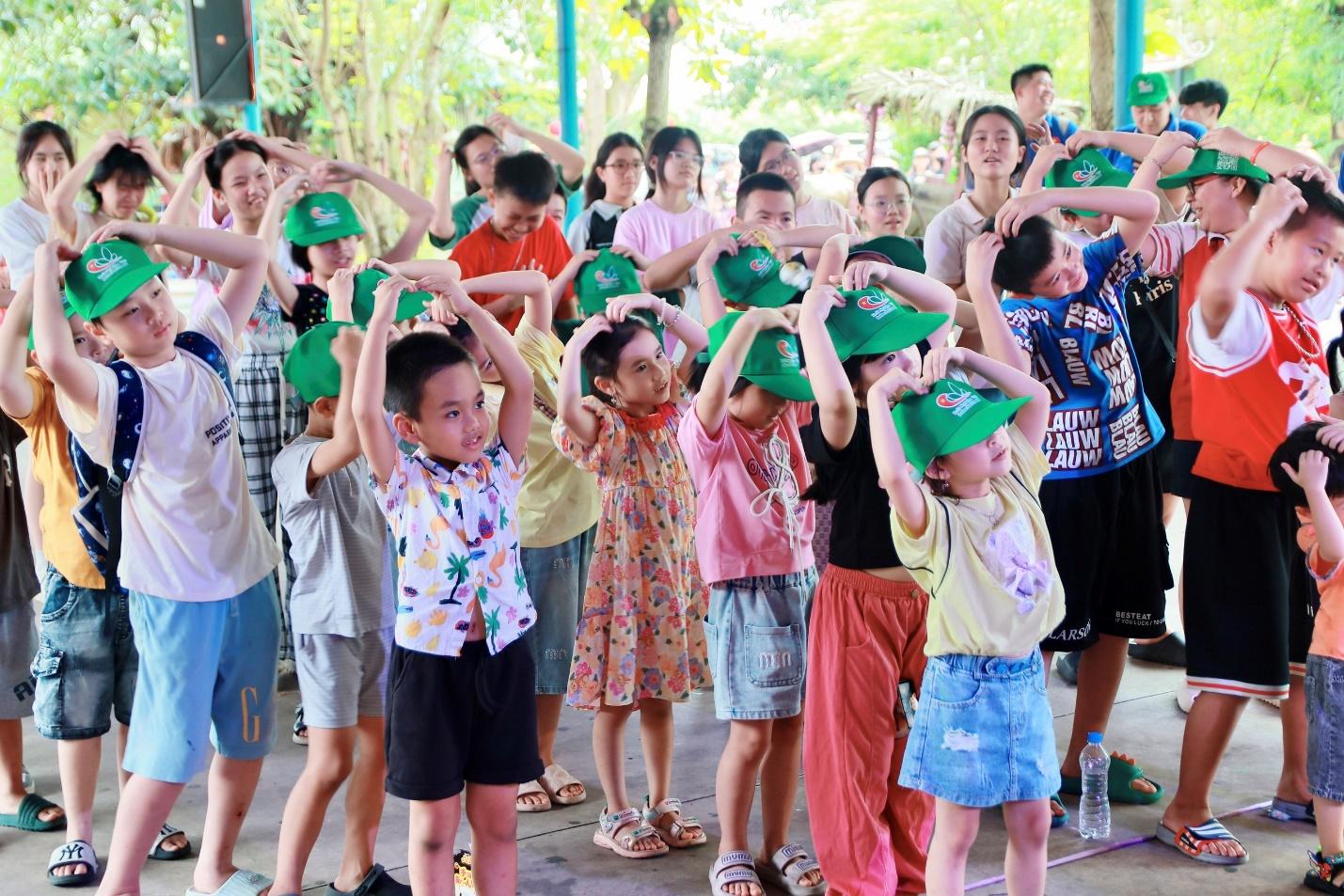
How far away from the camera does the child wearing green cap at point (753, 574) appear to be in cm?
325

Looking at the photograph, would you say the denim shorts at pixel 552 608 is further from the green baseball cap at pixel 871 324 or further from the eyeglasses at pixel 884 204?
the eyeglasses at pixel 884 204

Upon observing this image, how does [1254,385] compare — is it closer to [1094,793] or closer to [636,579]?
[1094,793]

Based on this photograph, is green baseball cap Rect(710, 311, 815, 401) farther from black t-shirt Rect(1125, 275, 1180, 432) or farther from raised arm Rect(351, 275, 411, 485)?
black t-shirt Rect(1125, 275, 1180, 432)

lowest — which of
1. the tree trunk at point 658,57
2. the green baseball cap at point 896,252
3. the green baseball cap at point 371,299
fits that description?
the green baseball cap at point 371,299

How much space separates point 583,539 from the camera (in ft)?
13.1

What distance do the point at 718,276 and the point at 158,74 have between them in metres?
8.64

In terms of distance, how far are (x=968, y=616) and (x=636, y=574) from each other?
996 mm

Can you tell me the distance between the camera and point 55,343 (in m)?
3.01

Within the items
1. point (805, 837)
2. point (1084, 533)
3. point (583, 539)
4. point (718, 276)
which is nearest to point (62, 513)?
point (583, 539)

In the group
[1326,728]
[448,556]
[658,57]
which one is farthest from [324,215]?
[658,57]

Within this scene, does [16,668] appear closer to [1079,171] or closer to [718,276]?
[718,276]

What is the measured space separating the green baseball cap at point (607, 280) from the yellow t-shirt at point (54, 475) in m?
1.43

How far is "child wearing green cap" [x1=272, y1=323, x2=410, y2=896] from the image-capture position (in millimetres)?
3174

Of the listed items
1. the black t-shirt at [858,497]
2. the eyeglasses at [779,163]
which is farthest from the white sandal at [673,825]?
the eyeglasses at [779,163]
